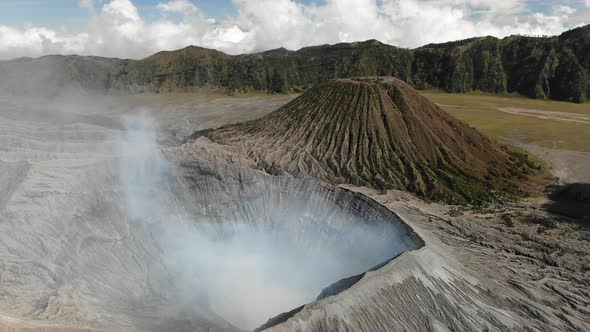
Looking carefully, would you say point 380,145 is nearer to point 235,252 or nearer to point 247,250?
point 247,250

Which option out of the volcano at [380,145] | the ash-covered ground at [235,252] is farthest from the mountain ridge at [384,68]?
the ash-covered ground at [235,252]

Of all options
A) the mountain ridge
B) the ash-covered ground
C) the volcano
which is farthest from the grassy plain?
the ash-covered ground

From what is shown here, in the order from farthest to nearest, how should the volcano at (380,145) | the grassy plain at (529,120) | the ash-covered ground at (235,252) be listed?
the grassy plain at (529,120)
the volcano at (380,145)
the ash-covered ground at (235,252)

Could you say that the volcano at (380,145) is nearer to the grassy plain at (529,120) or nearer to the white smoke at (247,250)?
the grassy plain at (529,120)

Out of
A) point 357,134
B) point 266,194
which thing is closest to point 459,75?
point 357,134

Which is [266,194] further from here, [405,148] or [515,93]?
[515,93]

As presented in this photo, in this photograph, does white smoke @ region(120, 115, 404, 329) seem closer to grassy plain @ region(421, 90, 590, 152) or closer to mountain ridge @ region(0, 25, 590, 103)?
grassy plain @ region(421, 90, 590, 152)
